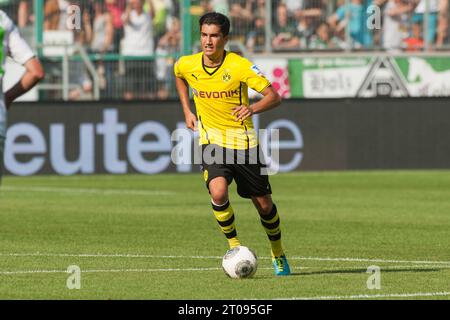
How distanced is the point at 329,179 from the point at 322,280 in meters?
14.1

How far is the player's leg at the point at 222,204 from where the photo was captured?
11469 mm

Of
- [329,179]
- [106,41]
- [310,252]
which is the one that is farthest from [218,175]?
[106,41]

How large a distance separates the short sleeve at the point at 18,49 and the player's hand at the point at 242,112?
2136 mm

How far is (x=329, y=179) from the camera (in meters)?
25.1

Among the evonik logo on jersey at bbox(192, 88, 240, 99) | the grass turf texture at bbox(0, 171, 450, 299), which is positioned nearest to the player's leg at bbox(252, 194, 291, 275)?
the grass turf texture at bbox(0, 171, 450, 299)

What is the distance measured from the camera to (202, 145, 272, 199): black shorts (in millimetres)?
11547

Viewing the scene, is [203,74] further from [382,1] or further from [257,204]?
[382,1]

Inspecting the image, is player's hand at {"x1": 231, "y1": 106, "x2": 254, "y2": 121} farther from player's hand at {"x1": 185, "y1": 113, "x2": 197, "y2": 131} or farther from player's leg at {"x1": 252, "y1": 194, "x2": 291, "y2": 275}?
player's leg at {"x1": 252, "y1": 194, "x2": 291, "y2": 275}

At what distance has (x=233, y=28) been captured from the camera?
2828cm

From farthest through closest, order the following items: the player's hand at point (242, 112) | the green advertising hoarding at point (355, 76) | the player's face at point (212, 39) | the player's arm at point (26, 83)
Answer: the green advertising hoarding at point (355, 76)
the player's face at point (212, 39)
the player's hand at point (242, 112)
the player's arm at point (26, 83)

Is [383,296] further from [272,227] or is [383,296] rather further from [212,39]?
[212,39]

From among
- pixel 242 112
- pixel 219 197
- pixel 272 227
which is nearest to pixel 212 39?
pixel 242 112
